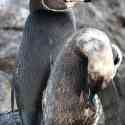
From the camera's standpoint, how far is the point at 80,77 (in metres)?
1.07

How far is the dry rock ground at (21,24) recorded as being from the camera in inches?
105

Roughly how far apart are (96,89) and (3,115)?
2.89 ft

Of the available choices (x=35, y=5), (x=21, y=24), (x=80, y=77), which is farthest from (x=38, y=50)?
(x=21, y=24)

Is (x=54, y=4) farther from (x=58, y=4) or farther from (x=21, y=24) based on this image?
A: (x=21, y=24)

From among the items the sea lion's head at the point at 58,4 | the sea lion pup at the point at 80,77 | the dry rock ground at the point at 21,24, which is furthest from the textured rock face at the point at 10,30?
the sea lion pup at the point at 80,77

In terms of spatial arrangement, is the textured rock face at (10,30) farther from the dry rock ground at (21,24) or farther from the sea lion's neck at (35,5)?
the sea lion's neck at (35,5)

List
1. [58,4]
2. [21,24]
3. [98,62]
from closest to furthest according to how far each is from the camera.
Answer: [98,62], [58,4], [21,24]

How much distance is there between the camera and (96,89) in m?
1.05

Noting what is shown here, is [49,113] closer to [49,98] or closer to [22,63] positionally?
[49,98]

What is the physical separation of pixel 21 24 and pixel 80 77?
254 cm

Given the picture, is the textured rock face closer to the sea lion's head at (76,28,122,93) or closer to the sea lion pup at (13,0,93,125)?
the sea lion pup at (13,0,93,125)

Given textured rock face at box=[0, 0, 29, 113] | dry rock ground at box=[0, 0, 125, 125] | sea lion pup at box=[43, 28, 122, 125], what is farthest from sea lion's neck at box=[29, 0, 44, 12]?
textured rock face at box=[0, 0, 29, 113]

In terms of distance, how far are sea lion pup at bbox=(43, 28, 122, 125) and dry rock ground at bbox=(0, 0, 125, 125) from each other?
1.23 metres

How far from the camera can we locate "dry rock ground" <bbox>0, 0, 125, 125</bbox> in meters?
2.66
